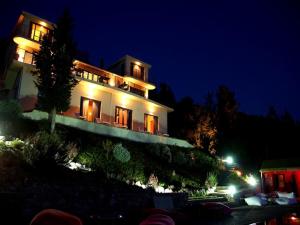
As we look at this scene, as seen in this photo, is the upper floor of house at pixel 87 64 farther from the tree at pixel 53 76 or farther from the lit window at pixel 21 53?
the tree at pixel 53 76

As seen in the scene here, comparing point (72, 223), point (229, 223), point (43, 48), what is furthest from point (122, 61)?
point (72, 223)

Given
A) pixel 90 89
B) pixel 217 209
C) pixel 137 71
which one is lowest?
pixel 217 209

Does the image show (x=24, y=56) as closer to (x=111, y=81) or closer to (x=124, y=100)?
(x=111, y=81)

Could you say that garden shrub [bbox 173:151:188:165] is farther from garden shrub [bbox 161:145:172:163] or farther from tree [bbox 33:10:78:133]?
tree [bbox 33:10:78:133]

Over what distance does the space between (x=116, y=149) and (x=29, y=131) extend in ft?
16.4

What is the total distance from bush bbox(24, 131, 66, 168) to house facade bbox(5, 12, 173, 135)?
9.15 m

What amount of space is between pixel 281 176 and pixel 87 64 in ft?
71.6

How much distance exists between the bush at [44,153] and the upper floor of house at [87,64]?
24.1 feet

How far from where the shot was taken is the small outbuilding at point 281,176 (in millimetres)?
24114

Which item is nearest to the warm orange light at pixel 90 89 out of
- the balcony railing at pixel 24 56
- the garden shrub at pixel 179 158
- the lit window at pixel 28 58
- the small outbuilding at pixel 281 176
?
the balcony railing at pixel 24 56

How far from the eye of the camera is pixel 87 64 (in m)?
26.2

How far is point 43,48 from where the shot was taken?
52.6ft

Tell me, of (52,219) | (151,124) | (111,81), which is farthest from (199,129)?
(52,219)

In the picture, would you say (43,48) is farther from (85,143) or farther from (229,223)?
(229,223)
